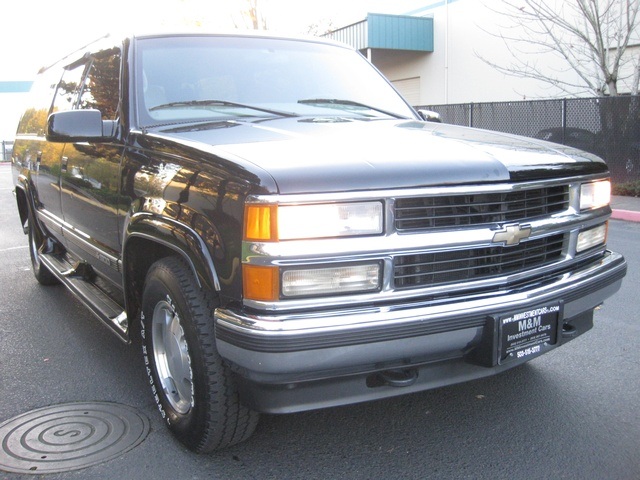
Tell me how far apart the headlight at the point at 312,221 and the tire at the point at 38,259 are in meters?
4.01

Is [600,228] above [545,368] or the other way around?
above

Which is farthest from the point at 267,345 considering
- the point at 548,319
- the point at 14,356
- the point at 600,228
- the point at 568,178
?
the point at 14,356

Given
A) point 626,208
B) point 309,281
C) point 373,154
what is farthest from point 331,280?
point 626,208

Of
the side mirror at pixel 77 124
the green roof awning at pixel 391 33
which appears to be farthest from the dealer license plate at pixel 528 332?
the green roof awning at pixel 391 33

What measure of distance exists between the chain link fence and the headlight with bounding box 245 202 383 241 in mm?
12203

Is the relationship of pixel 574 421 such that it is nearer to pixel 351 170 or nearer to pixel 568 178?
pixel 568 178

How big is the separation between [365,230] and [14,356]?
2955 millimetres

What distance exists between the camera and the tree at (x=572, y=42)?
49.2 feet

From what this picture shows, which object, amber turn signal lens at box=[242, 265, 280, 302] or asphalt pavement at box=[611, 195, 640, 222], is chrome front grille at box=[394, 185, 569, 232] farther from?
asphalt pavement at box=[611, 195, 640, 222]

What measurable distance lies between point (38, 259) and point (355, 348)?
4480mm

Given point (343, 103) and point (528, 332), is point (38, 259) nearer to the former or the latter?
point (343, 103)

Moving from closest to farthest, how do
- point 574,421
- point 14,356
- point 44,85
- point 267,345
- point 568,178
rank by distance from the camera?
point 267,345 < point 568,178 < point 574,421 < point 14,356 < point 44,85

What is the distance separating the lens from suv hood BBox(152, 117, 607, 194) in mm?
2525

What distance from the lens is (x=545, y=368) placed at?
4004 mm
